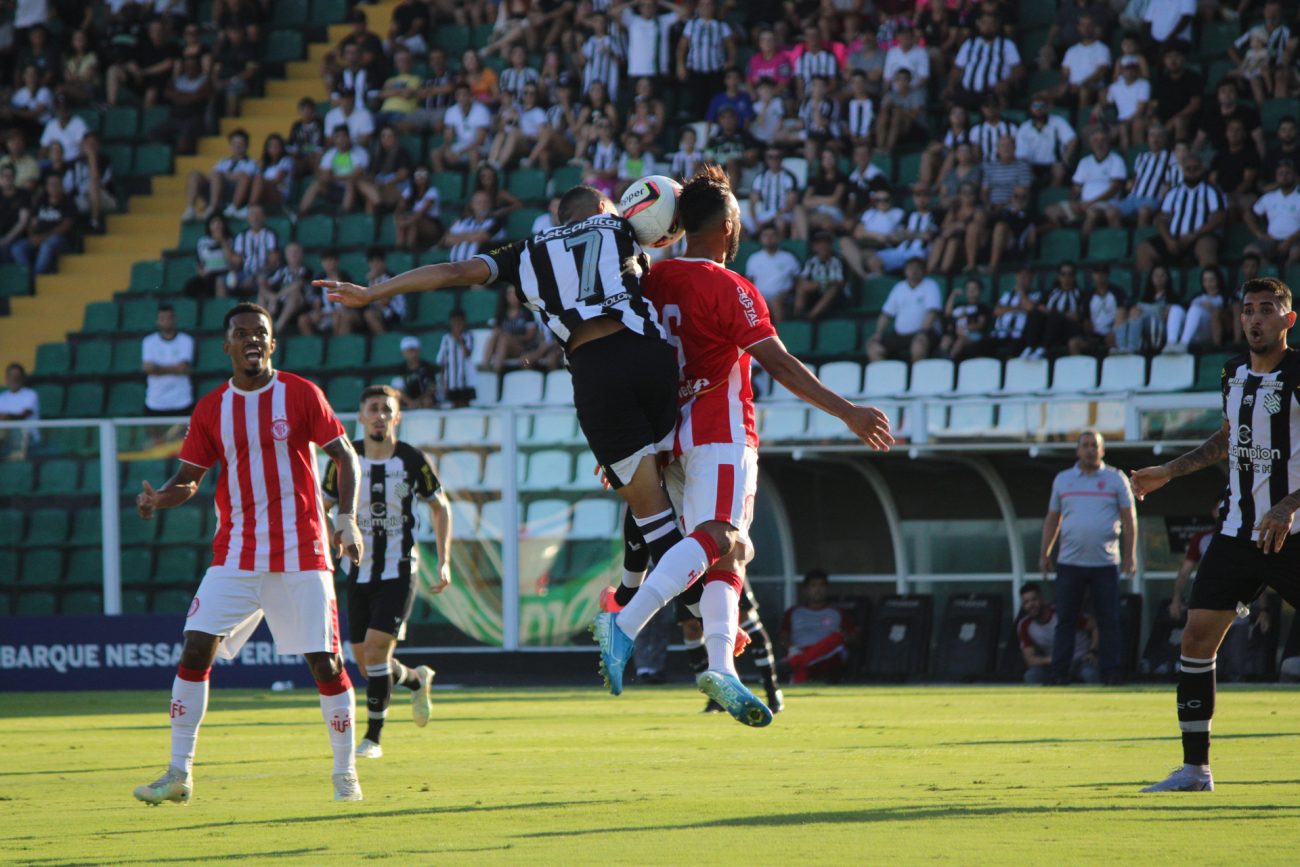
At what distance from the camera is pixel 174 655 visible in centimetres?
1858

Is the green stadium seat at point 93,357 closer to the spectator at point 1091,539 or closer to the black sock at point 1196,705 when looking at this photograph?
the spectator at point 1091,539

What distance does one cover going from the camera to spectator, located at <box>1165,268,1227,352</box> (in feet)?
57.3

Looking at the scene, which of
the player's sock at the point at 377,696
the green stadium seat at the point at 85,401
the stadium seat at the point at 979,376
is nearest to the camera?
the player's sock at the point at 377,696

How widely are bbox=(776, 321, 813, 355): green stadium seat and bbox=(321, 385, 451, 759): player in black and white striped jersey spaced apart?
8227 mm

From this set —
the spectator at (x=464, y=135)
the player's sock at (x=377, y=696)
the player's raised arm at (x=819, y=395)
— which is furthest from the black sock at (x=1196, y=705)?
the spectator at (x=464, y=135)

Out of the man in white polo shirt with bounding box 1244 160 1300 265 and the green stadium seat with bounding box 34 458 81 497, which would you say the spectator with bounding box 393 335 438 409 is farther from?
the man in white polo shirt with bounding box 1244 160 1300 265

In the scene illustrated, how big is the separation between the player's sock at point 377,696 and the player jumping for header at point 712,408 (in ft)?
11.6

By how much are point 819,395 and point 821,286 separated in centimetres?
1280

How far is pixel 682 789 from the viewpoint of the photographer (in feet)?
26.5

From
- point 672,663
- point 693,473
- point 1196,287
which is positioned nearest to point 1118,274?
point 1196,287

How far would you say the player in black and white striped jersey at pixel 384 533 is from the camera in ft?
37.6

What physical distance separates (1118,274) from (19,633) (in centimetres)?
1166

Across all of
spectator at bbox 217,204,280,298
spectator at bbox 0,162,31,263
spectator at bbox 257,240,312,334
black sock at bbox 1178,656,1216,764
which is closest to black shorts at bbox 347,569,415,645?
black sock at bbox 1178,656,1216,764

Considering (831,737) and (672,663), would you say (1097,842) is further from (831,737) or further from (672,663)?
(672,663)
